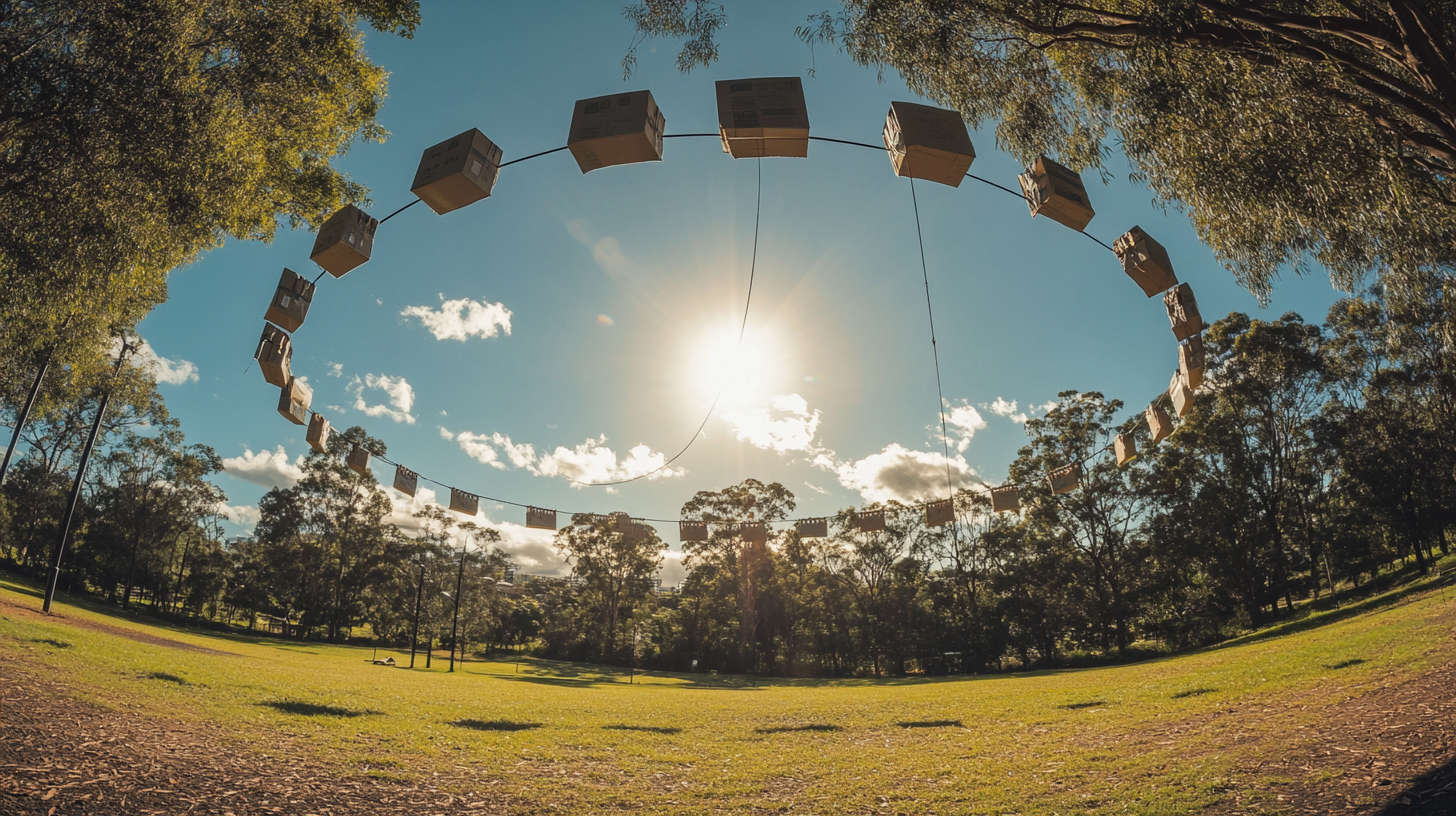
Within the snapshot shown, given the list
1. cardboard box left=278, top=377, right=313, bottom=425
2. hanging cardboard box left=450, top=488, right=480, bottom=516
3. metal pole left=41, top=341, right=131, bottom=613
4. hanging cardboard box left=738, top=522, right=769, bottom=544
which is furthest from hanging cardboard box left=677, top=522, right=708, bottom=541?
metal pole left=41, top=341, right=131, bottom=613

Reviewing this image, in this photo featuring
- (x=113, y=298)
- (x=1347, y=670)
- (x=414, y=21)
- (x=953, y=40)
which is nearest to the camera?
(x=953, y=40)

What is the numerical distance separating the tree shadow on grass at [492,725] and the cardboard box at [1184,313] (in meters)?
13.0

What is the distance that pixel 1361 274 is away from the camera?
25.0 ft

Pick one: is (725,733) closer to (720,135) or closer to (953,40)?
(720,135)

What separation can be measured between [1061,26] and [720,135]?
3.98 meters

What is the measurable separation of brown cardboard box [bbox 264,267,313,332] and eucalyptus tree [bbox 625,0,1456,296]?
602 centimetres

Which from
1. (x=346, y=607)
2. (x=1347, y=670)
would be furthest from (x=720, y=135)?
(x=346, y=607)

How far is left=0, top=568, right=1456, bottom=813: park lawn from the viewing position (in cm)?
654

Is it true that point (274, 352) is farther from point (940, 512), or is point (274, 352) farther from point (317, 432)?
point (940, 512)

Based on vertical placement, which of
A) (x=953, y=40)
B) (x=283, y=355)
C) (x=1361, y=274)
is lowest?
(x=283, y=355)

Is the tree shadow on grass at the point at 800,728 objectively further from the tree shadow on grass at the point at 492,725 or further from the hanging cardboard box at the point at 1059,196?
the hanging cardboard box at the point at 1059,196

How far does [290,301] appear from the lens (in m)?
7.93

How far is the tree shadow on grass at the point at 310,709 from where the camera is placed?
33.6 ft

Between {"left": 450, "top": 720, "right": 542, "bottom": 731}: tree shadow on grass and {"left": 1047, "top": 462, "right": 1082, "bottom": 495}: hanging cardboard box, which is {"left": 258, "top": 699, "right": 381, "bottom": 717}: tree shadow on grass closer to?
{"left": 450, "top": 720, "right": 542, "bottom": 731}: tree shadow on grass
